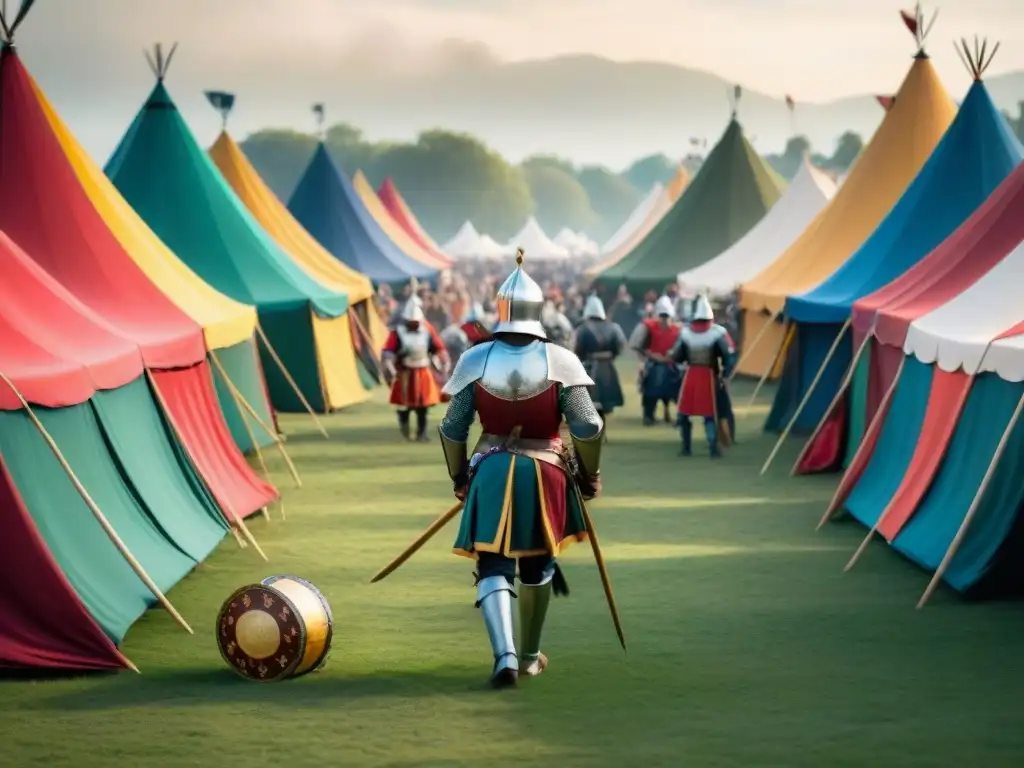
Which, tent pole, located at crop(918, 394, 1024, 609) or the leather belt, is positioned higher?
the leather belt

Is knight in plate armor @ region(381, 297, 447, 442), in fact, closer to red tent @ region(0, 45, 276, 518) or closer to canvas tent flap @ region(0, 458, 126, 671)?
red tent @ region(0, 45, 276, 518)

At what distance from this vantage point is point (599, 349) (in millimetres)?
16422

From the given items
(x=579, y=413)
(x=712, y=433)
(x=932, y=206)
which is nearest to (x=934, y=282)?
(x=932, y=206)

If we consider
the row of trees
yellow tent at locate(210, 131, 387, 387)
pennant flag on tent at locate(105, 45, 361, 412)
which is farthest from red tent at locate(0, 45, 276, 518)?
the row of trees

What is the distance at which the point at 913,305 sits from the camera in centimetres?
1091

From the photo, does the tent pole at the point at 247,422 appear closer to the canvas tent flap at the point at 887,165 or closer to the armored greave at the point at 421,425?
the armored greave at the point at 421,425

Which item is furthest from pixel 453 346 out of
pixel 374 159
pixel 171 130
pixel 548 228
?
pixel 548 228

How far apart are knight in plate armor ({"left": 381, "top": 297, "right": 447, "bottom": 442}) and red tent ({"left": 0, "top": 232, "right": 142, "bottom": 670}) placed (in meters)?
6.78

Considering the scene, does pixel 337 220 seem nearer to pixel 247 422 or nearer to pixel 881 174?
pixel 881 174

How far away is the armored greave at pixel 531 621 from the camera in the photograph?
6.70 metres

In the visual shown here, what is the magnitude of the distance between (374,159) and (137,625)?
125 metres

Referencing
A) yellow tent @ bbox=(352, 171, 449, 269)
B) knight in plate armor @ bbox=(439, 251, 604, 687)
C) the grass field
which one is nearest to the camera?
the grass field

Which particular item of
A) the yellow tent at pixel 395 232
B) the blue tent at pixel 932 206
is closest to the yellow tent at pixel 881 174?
the blue tent at pixel 932 206

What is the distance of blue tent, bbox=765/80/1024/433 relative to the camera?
535 inches
